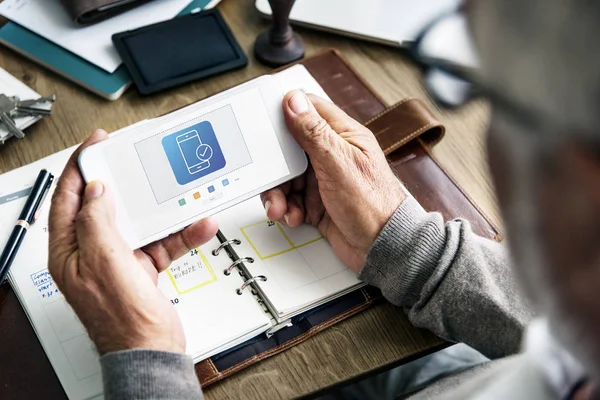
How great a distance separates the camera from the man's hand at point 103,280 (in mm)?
644

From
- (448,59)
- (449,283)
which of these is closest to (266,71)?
(449,283)

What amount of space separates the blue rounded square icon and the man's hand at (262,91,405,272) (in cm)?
9

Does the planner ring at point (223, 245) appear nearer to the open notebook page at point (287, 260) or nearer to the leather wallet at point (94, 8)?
the open notebook page at point (287, 260)

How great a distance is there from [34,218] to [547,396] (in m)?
0.61

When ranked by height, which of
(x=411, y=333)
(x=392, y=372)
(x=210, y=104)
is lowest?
(x=392, y=372)

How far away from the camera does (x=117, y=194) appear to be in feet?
2.32

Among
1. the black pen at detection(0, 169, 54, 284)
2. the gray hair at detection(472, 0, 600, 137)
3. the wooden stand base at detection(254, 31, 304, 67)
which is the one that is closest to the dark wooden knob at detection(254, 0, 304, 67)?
the wooden stand base at detection(254, 31, 304, 67)

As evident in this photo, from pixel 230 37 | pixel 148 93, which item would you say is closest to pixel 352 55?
pixel 230 37

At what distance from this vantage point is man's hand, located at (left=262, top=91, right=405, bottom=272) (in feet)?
2.49

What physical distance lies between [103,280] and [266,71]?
456 mm

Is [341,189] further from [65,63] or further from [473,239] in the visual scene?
[65,63]

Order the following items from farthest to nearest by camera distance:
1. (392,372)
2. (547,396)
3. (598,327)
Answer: (392,372) → (547,396) → (598,327)

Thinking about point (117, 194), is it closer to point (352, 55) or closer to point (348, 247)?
point (348, 247)

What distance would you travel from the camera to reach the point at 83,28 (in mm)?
968
